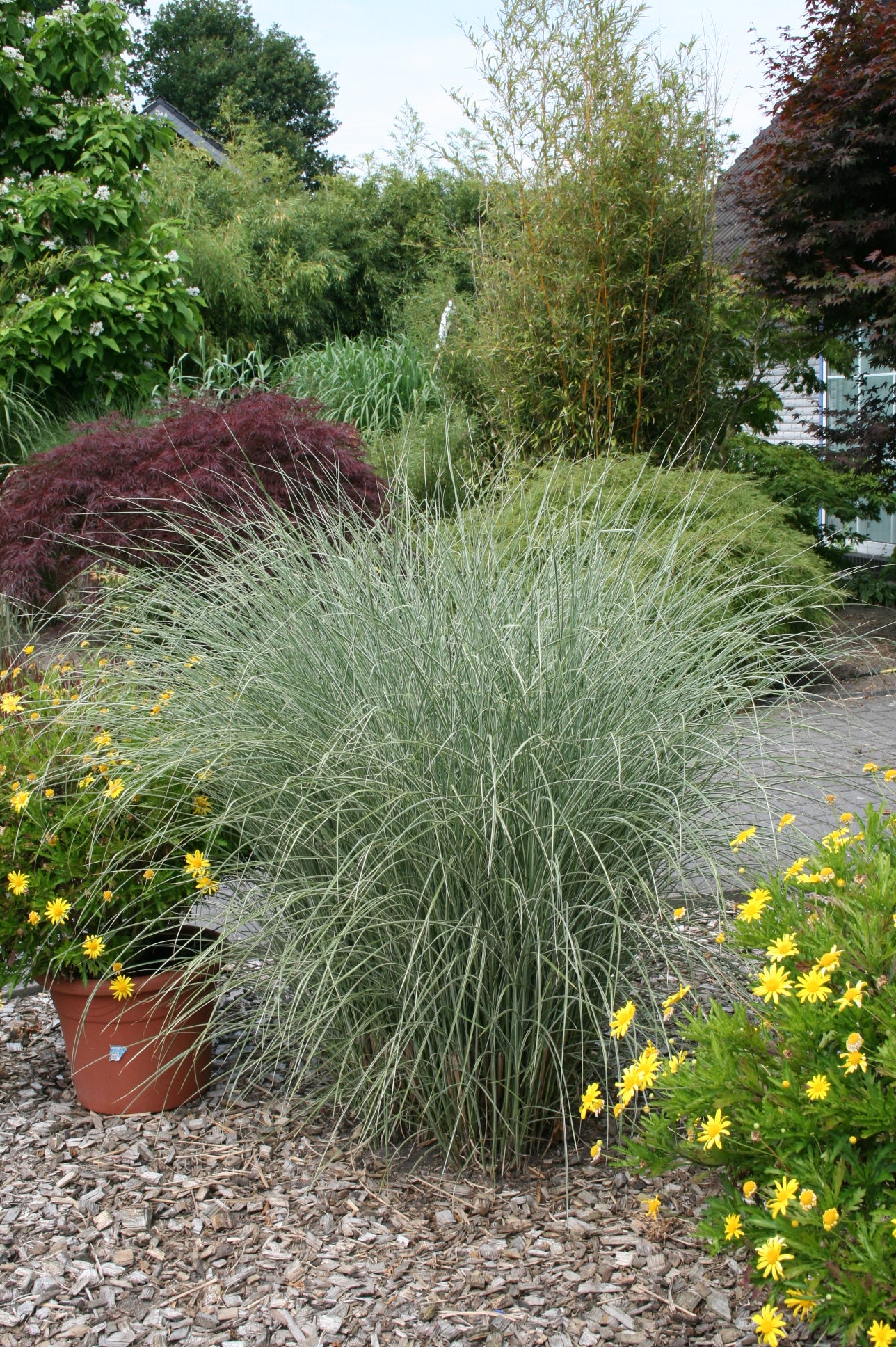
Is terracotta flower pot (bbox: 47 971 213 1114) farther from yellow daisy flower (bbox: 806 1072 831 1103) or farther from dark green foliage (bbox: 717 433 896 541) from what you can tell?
dark green foliage (bbox: 717 433 896 541)

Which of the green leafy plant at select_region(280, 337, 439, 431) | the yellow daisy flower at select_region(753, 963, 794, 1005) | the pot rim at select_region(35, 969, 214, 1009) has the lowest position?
the pot rim at select_region(35, 969, 214, 1009)

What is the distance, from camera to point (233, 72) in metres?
40.0

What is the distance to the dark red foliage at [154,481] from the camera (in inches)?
189

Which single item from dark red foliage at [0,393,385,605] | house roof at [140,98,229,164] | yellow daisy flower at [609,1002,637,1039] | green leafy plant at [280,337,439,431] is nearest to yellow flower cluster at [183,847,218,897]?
yellow daisy flower at [609,1002,637,1039]

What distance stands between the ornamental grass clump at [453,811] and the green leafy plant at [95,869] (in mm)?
102

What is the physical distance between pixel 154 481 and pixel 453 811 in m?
3.40

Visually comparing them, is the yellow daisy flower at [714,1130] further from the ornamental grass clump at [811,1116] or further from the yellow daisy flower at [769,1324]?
the yellow daisy flower at [769,1324]

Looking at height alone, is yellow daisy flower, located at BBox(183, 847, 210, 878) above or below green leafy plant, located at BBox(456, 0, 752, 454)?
below

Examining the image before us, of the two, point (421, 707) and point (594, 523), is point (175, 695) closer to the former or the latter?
point (421, 707)

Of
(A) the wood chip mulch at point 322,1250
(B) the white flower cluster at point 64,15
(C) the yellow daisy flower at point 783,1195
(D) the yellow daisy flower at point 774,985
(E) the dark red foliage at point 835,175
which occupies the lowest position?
(A) the wood chip mulch at point 322,1250

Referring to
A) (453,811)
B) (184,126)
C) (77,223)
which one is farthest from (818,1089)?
(184,126)

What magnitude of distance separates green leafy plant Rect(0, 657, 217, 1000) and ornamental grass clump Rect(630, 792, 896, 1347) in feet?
3.70

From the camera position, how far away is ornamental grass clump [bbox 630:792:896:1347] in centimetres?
129

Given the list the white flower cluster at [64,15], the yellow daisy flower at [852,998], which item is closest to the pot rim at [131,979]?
the yellow daisy flower at [852,998]
